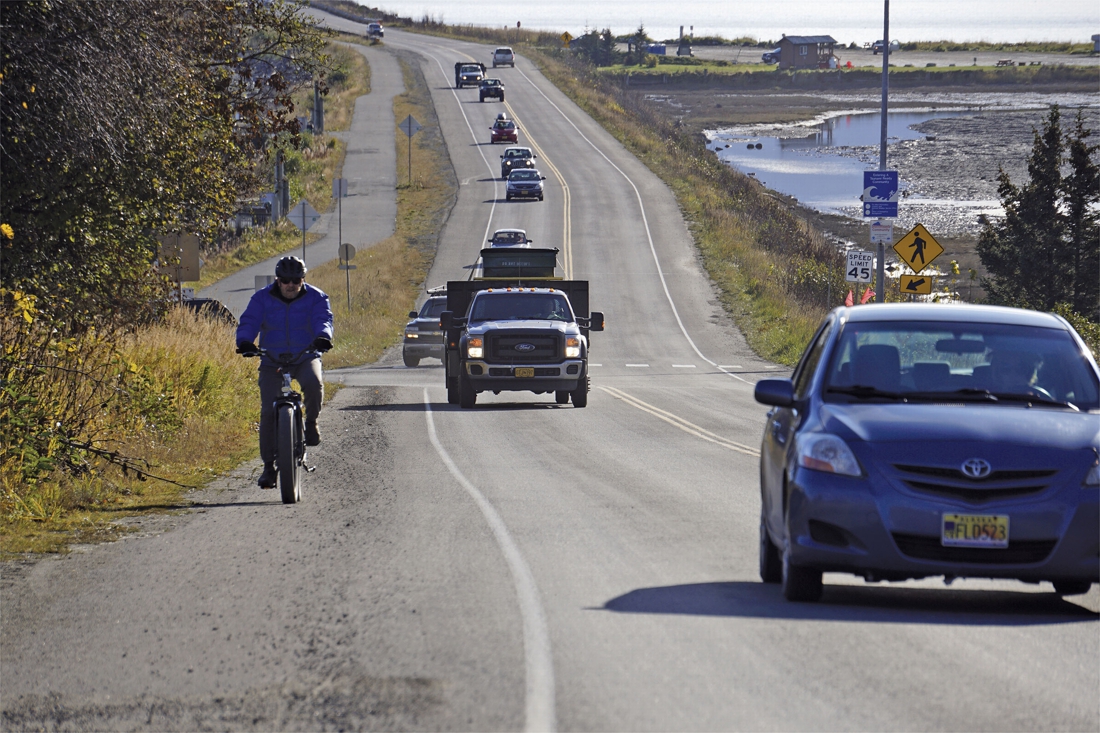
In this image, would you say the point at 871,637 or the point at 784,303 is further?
the point at 784,303

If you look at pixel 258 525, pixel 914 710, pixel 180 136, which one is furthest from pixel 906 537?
pixel 180 136

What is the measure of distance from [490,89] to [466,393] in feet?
304

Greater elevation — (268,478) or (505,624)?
(505,624)

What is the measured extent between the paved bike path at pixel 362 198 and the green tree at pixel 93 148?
23.2 m

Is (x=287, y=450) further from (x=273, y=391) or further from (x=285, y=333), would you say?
(x=285, y=333)

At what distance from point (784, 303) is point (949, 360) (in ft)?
143

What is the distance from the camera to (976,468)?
735 cm

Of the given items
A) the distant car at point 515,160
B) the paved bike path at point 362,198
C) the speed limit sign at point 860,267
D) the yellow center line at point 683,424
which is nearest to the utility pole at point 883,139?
the speed limit sign at point 860,267

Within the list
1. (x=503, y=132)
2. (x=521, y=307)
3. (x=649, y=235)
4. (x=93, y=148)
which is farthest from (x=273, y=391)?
(x=503, y=132)

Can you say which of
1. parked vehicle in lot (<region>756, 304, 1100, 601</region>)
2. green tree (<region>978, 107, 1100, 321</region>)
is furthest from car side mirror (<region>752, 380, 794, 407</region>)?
green tree (<region>978, 107, 1100, 321</region>)

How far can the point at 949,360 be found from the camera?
8766 mm

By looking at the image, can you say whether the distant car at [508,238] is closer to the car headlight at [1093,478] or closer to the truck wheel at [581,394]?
the truck wheel at [581,394]

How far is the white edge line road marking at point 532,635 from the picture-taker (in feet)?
19.1

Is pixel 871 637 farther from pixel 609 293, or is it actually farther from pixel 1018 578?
pixel 609 293
